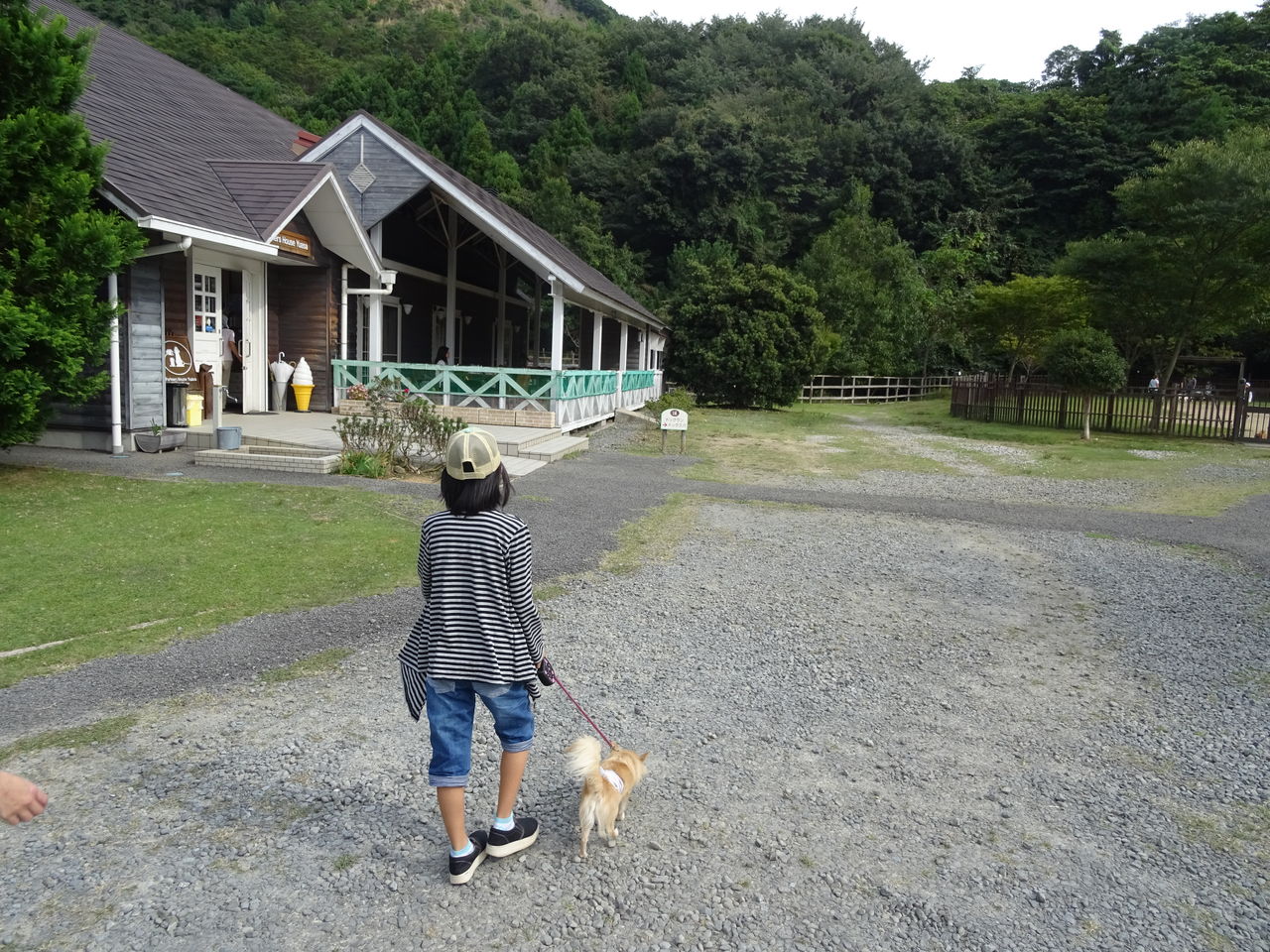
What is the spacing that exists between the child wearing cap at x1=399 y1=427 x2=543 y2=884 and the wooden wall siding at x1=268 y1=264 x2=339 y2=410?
14.8 m

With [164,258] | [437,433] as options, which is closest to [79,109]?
[164,258]

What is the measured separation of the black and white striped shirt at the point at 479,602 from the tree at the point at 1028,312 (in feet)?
114

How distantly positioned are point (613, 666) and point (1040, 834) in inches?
95.7

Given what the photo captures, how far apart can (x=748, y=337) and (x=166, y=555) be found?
2669 cm

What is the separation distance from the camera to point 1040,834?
3.43 metres

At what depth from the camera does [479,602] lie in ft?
9.86

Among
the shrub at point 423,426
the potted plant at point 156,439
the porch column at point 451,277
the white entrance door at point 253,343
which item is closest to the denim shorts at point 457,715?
the shrub at point 423,426

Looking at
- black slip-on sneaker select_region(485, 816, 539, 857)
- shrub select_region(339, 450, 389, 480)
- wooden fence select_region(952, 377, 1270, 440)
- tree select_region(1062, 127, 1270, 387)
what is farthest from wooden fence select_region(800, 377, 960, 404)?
black slip-on sneaker select_region(485, 816, 539, 857)

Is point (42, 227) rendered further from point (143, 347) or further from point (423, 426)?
point (423, 426)

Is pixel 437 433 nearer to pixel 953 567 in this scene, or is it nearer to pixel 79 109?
pixel 953 567

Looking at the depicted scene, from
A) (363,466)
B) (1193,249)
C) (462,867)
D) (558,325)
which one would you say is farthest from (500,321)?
(462,867)

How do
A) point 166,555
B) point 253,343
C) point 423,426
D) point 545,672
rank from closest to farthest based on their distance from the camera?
point 545,672
point 166,555
point 423,426
point 253,343

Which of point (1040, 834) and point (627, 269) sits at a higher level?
point (627, 269)

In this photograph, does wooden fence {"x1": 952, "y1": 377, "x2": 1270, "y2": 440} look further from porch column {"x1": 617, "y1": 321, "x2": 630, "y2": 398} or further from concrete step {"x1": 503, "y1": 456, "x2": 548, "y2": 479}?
concrete step {"x1": 503, "y1": 456, "x2": 548, "y2": 479}
